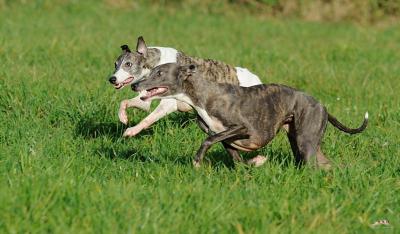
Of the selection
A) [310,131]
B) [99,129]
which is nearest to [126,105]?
[99,129]

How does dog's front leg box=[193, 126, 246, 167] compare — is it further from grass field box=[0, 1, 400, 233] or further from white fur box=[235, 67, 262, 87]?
white fur box=[235, 67, 262, 87]

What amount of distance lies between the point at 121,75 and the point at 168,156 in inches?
55.3

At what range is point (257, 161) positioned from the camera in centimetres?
757

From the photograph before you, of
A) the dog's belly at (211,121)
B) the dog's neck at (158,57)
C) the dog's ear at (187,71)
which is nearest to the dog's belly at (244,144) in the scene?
the dog's belly at (211,121)

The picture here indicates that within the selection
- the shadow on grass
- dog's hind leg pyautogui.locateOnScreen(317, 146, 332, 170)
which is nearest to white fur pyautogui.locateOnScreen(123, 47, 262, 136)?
the shadow on grass

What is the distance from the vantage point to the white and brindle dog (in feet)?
28.4

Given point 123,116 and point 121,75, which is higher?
point 121,75

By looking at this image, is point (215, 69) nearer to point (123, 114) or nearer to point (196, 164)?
point (123, 114)

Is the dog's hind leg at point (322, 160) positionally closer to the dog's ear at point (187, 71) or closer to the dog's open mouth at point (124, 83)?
the dog's ear at point (187, 71)

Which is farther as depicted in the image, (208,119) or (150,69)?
(150,69)

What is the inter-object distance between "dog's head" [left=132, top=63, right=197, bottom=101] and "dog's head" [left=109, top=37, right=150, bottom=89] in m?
1.57

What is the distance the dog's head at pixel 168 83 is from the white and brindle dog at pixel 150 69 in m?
1.20

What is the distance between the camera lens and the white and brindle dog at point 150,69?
8664 millimetres

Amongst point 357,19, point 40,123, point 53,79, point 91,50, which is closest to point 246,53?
point 91,50
